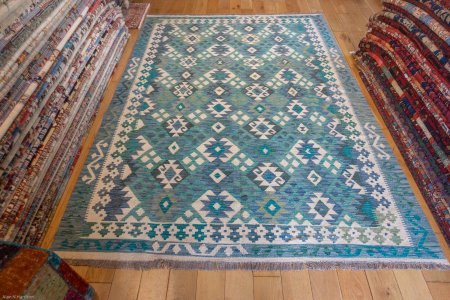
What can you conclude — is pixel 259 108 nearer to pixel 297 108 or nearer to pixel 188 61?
pixel 297 108

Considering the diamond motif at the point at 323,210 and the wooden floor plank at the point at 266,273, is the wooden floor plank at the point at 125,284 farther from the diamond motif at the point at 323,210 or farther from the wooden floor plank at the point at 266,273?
the diamond motif at the point at 323,210

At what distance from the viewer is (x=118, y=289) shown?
1372mm

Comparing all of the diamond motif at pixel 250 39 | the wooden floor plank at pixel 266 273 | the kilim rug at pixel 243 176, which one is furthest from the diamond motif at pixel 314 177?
the diamond motif at pixel 250 39

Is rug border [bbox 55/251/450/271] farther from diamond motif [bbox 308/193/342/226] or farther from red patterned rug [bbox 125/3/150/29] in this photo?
red patterned rug [bbox 125/3/150/29]

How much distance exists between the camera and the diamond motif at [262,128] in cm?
198

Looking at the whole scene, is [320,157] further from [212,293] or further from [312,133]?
[212,293]

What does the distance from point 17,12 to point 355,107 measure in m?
2.04

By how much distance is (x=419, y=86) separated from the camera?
1.82 m

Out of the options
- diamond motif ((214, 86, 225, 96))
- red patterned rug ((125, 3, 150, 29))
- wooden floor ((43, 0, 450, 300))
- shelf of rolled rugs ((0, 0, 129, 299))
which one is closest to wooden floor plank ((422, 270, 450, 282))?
wooden floor ((43, 0, 450, 300))

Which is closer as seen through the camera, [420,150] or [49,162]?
[49,162]

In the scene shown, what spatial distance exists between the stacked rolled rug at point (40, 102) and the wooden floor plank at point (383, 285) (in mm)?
1595

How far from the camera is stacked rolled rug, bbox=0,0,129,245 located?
1312 mm

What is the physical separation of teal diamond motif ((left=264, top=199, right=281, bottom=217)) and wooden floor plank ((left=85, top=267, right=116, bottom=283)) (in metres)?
0.81

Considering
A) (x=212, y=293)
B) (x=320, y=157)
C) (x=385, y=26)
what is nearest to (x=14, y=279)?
(x=212, y=293)
